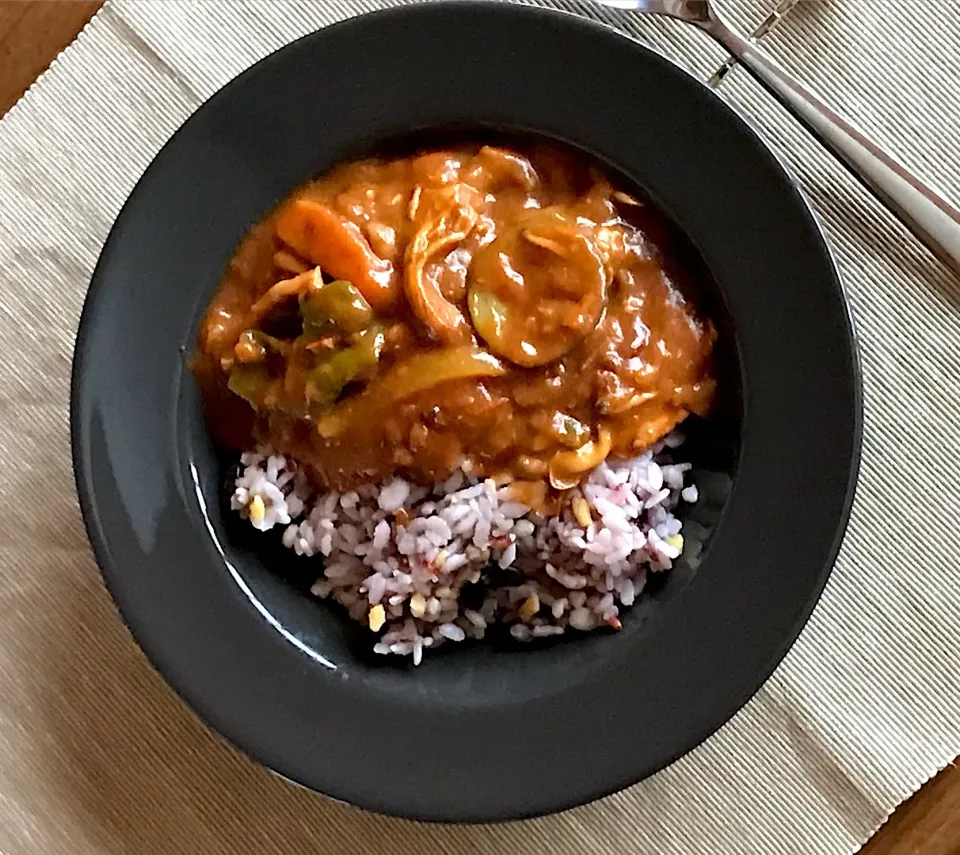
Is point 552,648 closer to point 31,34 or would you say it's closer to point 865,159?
point 865,159

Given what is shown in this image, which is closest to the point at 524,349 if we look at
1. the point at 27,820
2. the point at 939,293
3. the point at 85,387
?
the point at 85,387

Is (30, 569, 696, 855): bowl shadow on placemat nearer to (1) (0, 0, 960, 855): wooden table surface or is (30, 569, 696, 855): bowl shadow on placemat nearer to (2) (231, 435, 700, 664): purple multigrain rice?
(2) (231, 435, 700, 664): purple multigrain rice

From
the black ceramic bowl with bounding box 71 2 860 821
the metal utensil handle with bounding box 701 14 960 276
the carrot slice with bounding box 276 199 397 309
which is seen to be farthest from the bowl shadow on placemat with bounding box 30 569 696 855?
the metal utensil handle with bounding box 701 14 960 276

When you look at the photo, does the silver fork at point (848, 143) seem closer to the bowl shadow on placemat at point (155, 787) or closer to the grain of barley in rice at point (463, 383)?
the grain of barley in rice at point (463, 383)

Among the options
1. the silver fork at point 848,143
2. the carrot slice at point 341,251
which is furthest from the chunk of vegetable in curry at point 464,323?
the silver fork at point 848,143

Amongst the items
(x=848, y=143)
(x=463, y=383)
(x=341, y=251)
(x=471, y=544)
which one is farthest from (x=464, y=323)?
(x=848, y=143)

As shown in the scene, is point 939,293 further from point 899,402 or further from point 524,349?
point 524,349
